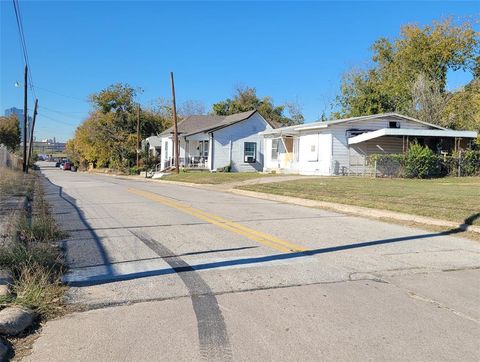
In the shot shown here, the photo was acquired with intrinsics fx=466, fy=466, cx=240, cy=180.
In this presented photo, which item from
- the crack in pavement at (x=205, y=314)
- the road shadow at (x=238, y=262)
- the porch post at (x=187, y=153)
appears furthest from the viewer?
the porch post at (x=187, y=153)

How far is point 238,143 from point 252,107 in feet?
88.0

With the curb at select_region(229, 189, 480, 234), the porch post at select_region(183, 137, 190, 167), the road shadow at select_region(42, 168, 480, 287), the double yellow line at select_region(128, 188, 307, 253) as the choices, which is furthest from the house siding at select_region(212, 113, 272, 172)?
the road shadow at select_region(42, 168, 480, 287)

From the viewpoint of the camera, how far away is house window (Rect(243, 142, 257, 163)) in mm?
41656

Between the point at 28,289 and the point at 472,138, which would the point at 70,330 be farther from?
the point at 472,138

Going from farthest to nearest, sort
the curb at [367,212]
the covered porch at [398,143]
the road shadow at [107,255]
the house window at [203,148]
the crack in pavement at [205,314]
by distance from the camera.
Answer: the house window at [203,148] → the covered porch at [398,143] → the curb at [367,212] → the road shadow at [107,255] → the crack in pavement at [205,314]

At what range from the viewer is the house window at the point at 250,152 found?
41656 mm

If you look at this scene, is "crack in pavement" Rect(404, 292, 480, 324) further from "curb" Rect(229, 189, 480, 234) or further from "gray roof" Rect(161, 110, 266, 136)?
"gray roof" Rect(161, 110, 266, 136)

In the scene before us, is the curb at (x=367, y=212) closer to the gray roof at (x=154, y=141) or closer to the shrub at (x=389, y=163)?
the shrub at (x=389, y=163)

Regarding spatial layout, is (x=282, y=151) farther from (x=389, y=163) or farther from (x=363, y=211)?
(x=363, y=211)

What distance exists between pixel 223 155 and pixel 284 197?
76.1 ft

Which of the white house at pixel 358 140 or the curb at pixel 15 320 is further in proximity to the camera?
the white house at pixel 358 140

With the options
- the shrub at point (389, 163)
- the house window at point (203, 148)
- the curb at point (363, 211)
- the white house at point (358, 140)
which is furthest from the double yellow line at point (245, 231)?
the house window at point (203, 148)

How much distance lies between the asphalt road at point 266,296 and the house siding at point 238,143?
30.6 meters

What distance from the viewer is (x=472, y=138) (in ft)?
98.3
